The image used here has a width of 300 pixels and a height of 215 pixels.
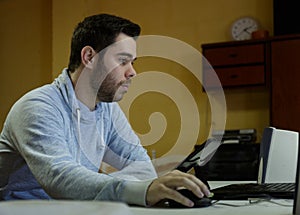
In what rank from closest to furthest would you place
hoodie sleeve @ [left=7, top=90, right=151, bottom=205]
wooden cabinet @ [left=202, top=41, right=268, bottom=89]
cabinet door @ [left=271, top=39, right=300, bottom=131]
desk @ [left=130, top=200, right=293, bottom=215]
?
1. desk @ [left=130, top=200, right=293, bottom=215]
2. hoodie sleeve @ [left=7, top=90, right=151, bottom=205]
3. cabinet door @ [left=271, top=39, right=300, bottom=131]
4. wooden cabinet @ [left=202, top=41, right=268, bottom=89]

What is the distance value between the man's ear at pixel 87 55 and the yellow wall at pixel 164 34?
282 centimetres

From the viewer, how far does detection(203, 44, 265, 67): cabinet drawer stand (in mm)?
4109

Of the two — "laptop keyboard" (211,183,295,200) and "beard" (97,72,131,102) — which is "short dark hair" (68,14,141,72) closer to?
"beard" (97,72,131,102)

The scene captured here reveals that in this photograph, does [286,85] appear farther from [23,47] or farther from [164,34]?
[23,47]

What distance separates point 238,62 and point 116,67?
2527 mm

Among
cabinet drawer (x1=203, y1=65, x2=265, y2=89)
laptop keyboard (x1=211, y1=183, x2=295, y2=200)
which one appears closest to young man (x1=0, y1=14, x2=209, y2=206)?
laptop keyboard (x1=211, y1=183, x2=295, y2=200)

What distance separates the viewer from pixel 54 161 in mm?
1248

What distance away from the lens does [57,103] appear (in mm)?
1519

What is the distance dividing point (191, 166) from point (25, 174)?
0.53 meters

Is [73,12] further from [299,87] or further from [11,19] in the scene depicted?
[299,87]

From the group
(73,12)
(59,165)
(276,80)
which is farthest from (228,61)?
(59,165)

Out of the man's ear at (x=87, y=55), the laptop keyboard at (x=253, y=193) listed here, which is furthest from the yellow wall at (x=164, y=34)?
the laptop keyboard at (x=253, y=193)

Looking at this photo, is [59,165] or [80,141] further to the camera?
[80,141]

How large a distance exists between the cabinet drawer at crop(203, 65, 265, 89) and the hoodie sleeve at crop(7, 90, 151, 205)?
286 cm
